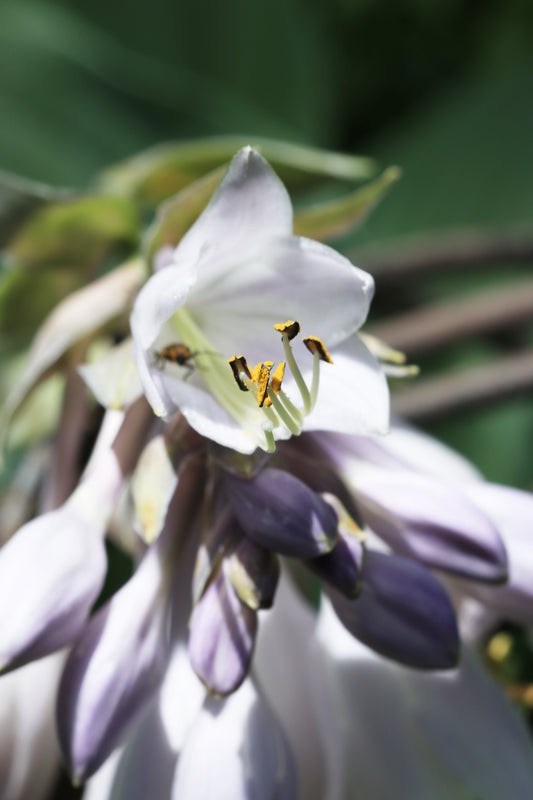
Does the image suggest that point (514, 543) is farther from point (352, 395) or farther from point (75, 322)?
point (75, 322)

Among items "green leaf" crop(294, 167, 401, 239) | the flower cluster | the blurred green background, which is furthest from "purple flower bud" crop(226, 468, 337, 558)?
the blurred green background

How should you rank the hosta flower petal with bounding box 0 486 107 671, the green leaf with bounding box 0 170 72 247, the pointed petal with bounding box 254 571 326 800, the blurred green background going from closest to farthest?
the hosta flower petal with bounding box 0 486 107 671 < the pointed petal with bounding box 254 571 326 800 < the green leaf with bounding box 0 170 72 247 < the blurred green background

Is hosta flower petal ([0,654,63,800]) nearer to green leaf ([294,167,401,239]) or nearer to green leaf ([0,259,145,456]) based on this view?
green leaf ([0,259,145,456])

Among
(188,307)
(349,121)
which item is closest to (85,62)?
(188,307)

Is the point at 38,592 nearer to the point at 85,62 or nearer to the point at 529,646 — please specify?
the point at 529,646

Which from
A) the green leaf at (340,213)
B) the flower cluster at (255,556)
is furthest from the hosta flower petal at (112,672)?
the green leaf at (340,213)
